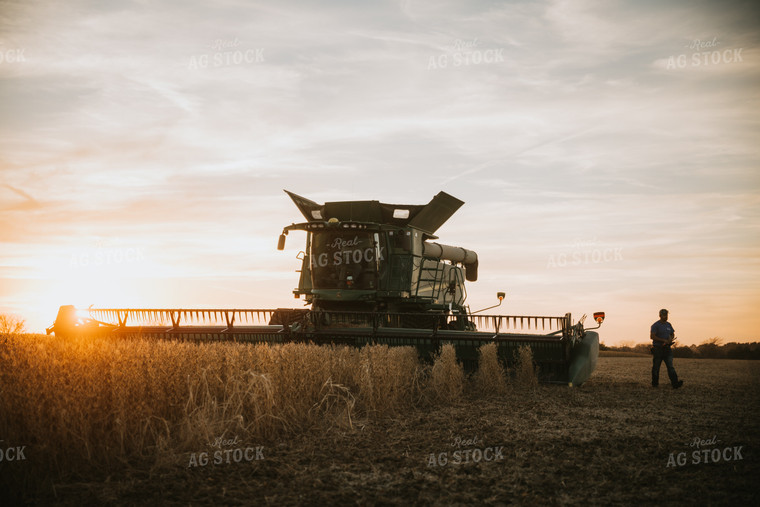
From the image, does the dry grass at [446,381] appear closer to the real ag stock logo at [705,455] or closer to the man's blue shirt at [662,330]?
the real ag stock logo at [705,455]

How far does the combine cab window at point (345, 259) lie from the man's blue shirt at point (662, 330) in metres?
6.12

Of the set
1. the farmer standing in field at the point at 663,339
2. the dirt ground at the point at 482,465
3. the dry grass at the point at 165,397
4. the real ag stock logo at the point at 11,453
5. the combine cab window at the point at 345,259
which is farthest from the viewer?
the combine cab window at the point at 345,259

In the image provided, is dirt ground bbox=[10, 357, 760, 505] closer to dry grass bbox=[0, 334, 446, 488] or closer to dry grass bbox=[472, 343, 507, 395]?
dry grass bbox=[0, 334, 446, 488]

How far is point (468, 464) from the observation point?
22.9 feet

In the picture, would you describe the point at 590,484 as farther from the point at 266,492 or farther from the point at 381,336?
the point at 381,336

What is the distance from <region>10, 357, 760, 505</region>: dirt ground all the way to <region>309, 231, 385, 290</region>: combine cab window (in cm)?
511

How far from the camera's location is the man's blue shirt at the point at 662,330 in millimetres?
14219

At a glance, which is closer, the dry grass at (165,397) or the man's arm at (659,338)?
the dry grass at (165,397)

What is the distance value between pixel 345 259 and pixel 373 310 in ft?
4.41

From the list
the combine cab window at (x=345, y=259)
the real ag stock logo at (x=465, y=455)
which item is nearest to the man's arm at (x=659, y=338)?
the combine cab window at (x=345, y=259)

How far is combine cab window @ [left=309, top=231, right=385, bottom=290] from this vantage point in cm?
1493

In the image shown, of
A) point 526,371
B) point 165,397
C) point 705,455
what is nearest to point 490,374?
point 526,371

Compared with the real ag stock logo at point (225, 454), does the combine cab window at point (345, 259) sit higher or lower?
higher

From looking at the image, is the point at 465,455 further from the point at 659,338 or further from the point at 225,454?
the point at 659,338
